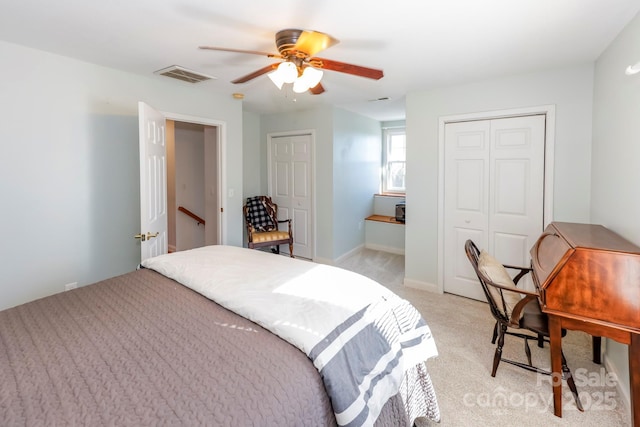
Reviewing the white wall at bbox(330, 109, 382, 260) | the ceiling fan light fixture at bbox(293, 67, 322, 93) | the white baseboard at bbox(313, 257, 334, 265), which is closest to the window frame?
the white wall at bbox(330, 109, 382, 260)

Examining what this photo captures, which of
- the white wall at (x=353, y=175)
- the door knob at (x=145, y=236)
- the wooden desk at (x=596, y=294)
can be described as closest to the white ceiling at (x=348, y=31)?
the wooden desk at (x=596, y=294)

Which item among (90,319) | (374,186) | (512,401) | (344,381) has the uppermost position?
(374,186)

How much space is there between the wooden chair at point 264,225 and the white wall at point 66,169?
1544mm

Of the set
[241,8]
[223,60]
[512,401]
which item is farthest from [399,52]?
[512,401]

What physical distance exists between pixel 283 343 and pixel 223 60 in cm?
238

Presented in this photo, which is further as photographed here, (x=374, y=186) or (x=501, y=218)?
(x=374, y=186)

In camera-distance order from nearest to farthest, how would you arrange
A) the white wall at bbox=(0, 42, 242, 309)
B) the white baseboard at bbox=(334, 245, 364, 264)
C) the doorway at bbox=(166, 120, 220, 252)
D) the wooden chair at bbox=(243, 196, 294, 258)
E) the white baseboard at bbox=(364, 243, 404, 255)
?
1. the white wall at bbox=(0, 42, 242, 309)
2. the wooden chair at bbox=(243, 196, 294, 258)
3. the white baseboard at bbox=(334, 245, 364, 264)
4. the doorway at bbox=(166, 120, 220, 252)
5. the white baseboard at bbox=(364, 243, 404, 255)

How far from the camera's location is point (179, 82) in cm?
332

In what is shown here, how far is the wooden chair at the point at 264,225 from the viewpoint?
440 cm

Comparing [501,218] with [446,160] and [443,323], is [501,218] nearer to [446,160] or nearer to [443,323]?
[446,160]

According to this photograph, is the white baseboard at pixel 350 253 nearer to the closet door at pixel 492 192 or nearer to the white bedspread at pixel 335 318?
the closet door at pixel 492 192

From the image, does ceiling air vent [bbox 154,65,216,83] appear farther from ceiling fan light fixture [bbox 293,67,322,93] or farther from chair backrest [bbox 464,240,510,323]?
chair backrest [bbox 464,240,510,323]

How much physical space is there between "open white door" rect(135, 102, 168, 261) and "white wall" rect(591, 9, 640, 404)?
321 cm

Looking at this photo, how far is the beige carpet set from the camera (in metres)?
1.78
